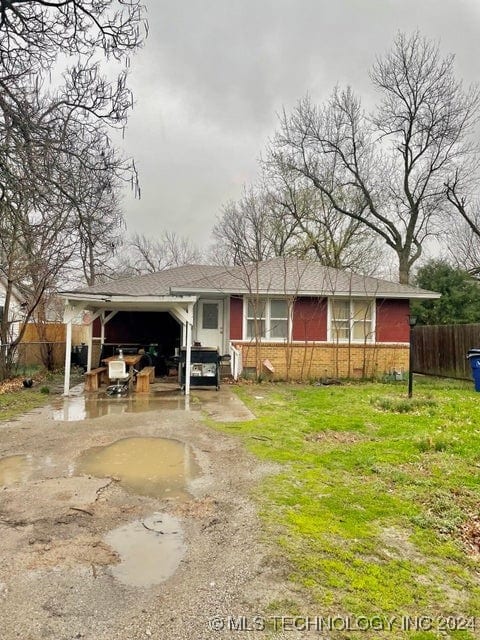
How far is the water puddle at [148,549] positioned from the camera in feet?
8.95

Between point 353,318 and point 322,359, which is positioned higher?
point 353,318

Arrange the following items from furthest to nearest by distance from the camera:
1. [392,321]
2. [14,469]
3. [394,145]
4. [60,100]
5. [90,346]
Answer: [394,145]
[392,321]
[90,346]
[60,100]
[14,469]

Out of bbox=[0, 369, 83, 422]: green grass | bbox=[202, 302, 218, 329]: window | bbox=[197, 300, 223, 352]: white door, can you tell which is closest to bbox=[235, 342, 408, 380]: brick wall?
bbox=[197, 300, 223, 352]: white door

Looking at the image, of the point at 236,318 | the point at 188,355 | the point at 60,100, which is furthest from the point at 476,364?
the point at 60,100

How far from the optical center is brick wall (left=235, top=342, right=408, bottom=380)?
1356cm

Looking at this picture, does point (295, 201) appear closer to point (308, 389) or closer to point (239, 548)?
point (308, 389)

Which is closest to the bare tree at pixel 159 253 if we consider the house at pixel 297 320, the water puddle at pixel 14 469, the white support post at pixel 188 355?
the house at pixel 297 320

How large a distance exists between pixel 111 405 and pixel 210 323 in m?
6.12

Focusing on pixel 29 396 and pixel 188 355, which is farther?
pixel 188 355

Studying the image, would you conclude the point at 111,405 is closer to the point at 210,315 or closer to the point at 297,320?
the point at 210,315

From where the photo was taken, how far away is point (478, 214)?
26.1 metres

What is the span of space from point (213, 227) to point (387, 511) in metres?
32.9

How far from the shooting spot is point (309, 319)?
45.9 feet

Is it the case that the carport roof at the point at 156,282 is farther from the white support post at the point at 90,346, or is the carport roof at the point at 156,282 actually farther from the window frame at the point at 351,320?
the window frame at the point at 351,320
